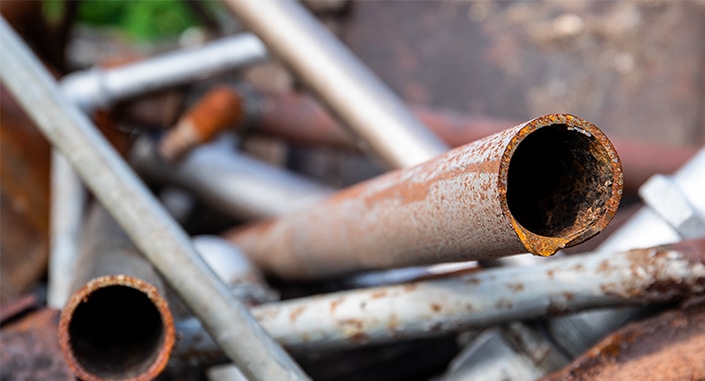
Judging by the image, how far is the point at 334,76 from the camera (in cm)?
107

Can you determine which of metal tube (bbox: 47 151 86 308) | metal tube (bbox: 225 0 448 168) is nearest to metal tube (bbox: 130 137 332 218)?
metal tube (bbox: 47 151 86 308)

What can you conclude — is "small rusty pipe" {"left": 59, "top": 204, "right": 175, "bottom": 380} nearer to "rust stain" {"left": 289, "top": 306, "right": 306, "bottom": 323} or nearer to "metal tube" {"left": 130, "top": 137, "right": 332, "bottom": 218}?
"rust stain" {"left": 289, "top": 306, "right": 306, "bottom": 323}

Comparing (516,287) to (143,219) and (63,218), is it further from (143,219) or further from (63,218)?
(63,218)

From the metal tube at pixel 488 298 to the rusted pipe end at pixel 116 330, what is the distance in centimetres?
6

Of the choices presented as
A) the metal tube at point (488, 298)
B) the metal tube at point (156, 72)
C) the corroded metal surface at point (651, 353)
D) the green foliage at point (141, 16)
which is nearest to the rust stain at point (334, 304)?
the metal tube at point (488, 298)

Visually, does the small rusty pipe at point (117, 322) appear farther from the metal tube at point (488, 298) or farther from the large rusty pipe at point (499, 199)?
the large rusty pipe at point (499, 199)

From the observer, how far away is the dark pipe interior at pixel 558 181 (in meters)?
0.52

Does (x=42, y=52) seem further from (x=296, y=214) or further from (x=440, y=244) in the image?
(x=440, y=244)

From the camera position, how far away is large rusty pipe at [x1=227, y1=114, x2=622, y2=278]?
1.66 feet

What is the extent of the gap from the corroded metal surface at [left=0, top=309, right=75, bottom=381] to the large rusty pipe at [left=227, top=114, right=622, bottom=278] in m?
0.35

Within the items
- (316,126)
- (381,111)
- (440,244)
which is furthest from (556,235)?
(316,126)

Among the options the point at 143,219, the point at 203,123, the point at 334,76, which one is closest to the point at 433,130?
the point at 334,76

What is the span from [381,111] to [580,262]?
400 millimetres

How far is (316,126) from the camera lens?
1420 millimetres
